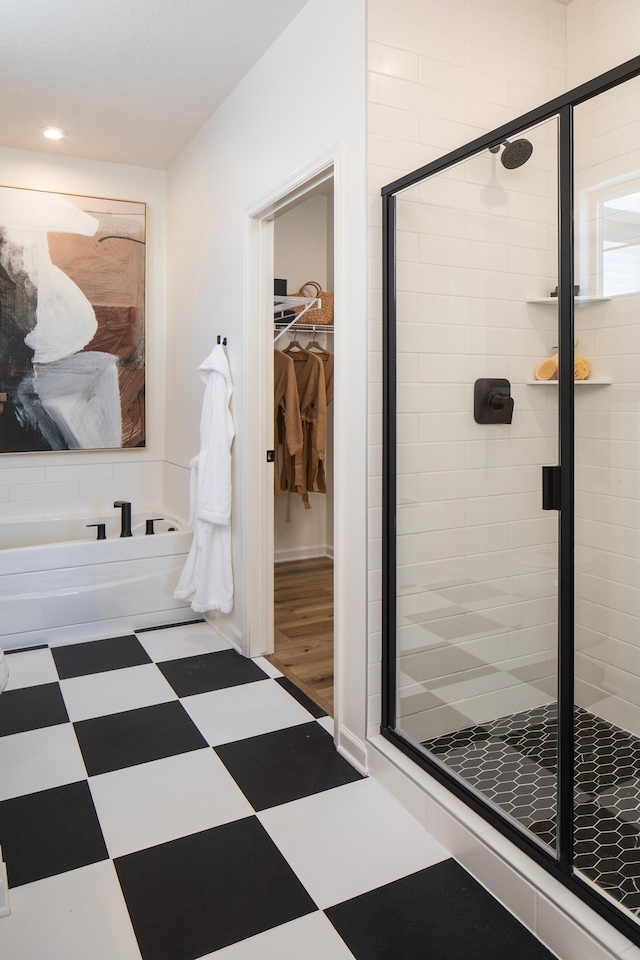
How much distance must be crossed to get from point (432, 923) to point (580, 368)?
1311 millimetres

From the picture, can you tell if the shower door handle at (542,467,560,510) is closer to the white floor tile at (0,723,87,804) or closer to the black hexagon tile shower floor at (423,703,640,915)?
the black hexagon tile shower floor at (423,703,640,915)

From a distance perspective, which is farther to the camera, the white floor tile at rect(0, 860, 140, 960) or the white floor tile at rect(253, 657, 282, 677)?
the white floor tile at rect(253, 657, 282, 677)

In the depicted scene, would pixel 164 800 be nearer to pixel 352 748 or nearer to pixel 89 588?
pixel 352 748

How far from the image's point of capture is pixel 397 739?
2.15 m

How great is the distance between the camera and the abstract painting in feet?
12.8

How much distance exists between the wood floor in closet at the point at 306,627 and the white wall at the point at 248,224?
0.29 meters

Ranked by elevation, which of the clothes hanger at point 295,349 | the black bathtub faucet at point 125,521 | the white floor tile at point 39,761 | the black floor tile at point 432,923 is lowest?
the black floor tile at point 432,923

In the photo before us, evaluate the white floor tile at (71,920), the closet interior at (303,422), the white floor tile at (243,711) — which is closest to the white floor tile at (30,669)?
the white floor tile at (243,711)

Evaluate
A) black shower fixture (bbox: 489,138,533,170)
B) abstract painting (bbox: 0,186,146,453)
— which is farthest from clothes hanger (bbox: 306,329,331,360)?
black shower fixture (bbox: 489,138,533,170)

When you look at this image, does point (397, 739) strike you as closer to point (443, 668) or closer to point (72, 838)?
point (443, 668)

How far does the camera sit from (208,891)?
66.4 inches

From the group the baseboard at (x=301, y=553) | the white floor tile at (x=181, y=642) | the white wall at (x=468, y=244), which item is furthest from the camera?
the baseboard at (x=301, y=553)

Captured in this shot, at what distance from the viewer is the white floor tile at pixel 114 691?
2645 mm

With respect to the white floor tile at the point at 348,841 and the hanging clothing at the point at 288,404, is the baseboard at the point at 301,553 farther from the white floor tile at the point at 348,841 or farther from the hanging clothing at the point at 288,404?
the white floor tile at the point at 348,841
